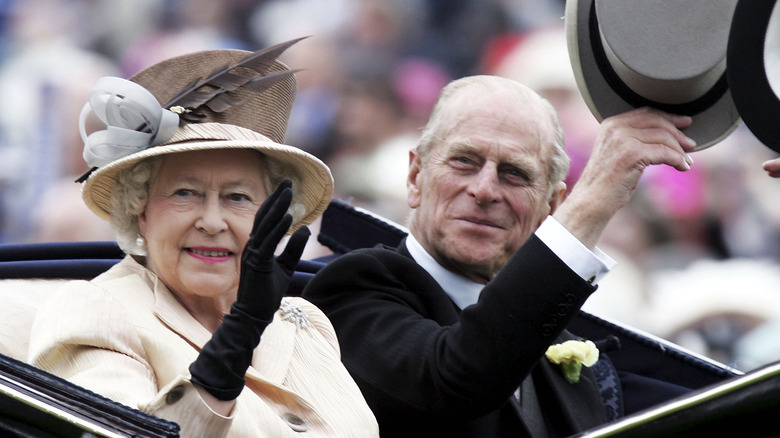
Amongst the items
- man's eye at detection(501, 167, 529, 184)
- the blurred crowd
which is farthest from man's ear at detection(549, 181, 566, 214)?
the blurred crowd

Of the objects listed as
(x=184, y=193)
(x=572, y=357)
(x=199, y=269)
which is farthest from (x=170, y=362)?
(x=572, y=357)

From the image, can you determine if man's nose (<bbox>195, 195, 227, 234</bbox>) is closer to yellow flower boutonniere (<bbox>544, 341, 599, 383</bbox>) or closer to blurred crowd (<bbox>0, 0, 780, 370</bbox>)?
yellow flower boutonniere (<bbox>544, 341, 599, 383</bbox>)

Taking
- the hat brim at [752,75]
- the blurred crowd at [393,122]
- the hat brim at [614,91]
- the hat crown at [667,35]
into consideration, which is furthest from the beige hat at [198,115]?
the blurred crowd at [393,122]

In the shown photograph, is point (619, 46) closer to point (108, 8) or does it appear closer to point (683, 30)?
point (683, 30)

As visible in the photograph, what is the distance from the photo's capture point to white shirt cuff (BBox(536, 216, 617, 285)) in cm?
231

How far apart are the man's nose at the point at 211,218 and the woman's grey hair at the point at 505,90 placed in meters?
0.71

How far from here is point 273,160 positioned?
255 centimetres

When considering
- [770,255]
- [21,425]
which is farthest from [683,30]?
[770,255]

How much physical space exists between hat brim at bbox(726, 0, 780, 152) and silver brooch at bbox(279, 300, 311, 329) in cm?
106

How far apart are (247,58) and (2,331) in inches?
29.6

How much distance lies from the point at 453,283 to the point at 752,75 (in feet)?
3.51

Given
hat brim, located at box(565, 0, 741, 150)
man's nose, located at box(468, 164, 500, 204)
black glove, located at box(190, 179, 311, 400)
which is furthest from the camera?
man's nose, located at box(468, 164, 500, 204)

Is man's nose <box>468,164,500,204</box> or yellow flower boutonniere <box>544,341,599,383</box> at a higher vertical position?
man's nose <box>468,164,500,204</box>

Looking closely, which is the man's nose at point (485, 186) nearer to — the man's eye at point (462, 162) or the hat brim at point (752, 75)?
the man's eye at point (462, 162)
